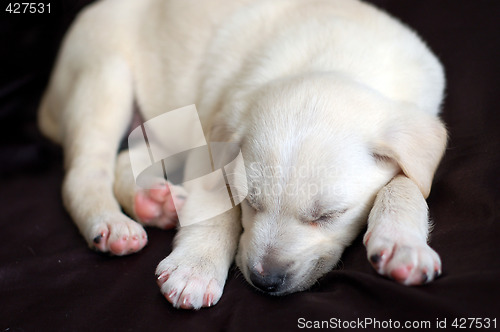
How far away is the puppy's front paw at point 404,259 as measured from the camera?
5.49 feet

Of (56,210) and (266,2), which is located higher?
(266,2)

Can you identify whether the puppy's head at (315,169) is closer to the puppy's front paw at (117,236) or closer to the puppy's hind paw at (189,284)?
the puppy's hind paw at (189,284)

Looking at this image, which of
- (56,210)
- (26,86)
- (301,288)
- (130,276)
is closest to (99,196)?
Result: (56,210)

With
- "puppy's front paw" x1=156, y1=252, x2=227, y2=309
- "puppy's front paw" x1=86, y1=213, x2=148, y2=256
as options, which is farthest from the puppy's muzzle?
"puppy's front paw" x1=86, y1=213, x2=148, y2=256

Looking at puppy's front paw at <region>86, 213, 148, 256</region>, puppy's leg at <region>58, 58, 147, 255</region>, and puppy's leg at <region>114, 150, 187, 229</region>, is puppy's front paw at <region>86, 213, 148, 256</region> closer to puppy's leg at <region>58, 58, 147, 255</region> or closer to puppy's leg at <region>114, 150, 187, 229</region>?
puppy's leg at <region>58, 58, 147, 255</region>

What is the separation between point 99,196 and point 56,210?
0.41 meters

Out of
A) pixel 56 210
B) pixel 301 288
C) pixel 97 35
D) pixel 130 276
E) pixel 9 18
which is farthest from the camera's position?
pixel 9 18

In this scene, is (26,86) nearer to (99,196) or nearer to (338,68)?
(99,196)

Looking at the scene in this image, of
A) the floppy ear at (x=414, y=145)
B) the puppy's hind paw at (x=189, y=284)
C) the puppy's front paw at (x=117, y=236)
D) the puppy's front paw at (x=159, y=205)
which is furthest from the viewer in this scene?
the puppy's front paw at (x=159, y=205)

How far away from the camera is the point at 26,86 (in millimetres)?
3963

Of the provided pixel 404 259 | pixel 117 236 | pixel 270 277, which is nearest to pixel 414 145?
pixel 404 259

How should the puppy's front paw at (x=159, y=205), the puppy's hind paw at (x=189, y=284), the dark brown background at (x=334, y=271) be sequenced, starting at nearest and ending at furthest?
the dark brown background at (x=334, y=271) → the puppy's hind paw at (x=189, y=284) → the puppy's front paw at (x=159, y=205)

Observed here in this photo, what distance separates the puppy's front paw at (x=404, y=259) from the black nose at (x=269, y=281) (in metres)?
0.34

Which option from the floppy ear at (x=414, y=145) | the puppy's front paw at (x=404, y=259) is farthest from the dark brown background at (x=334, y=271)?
the floppy ear at (x=414, y=145)
